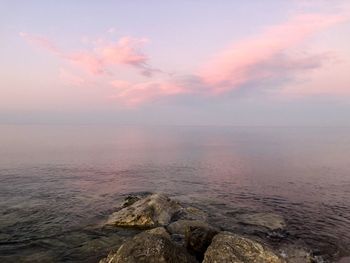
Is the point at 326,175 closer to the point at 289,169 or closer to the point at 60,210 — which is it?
the point at 289,169

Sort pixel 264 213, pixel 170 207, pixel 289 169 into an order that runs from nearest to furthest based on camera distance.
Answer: pixel 170 207
pixel 264 213
pixel 289 169

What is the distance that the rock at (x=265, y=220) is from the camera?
106 ft

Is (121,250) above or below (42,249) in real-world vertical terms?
above

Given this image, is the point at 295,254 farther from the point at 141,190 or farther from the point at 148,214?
the point at 141,190

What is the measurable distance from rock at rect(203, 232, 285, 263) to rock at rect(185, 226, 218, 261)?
7.51 feet

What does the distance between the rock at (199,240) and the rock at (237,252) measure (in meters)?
2.29

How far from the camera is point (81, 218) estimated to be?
112 ft

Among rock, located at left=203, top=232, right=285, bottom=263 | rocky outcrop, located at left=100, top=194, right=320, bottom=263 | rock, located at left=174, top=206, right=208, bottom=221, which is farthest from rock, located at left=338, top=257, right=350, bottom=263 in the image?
rock, located at left=174, top=206, right=208, bottom=221

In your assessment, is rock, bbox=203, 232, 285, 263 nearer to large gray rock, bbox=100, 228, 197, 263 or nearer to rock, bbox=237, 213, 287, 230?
large gray rock, bbox=100, 228, 197, 263

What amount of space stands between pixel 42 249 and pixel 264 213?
22105 mm

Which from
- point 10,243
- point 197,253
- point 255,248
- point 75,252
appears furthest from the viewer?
point 10,243

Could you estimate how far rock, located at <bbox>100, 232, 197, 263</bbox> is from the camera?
17656 mm

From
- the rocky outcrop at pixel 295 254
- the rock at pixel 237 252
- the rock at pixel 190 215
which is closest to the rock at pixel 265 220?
the rock at pixel 190 215

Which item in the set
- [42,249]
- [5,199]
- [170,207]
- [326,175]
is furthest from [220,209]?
[326,175]
